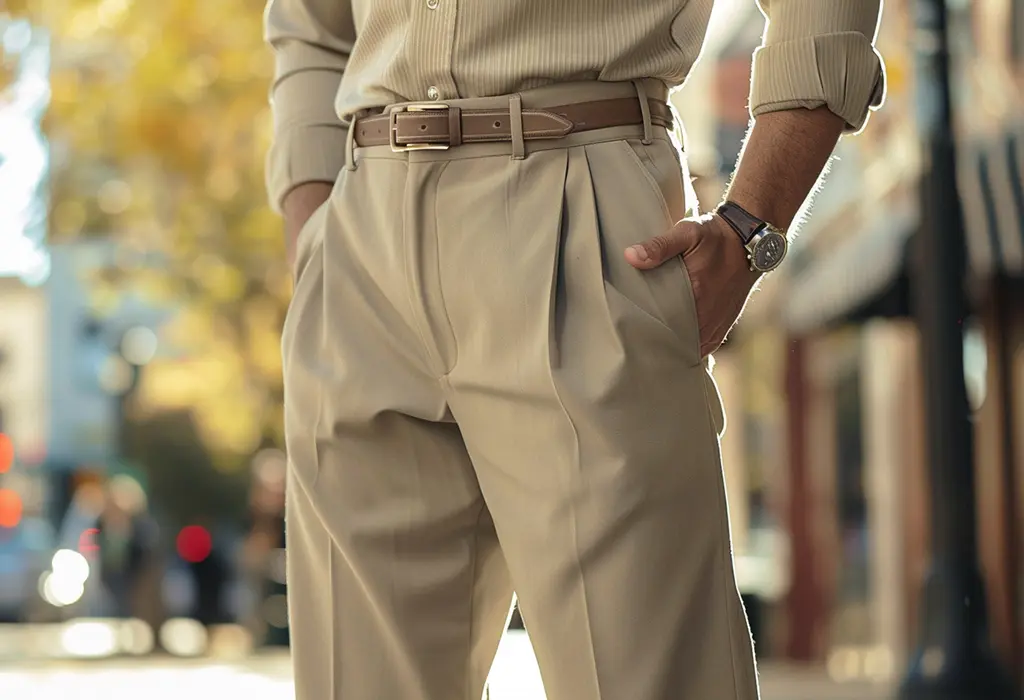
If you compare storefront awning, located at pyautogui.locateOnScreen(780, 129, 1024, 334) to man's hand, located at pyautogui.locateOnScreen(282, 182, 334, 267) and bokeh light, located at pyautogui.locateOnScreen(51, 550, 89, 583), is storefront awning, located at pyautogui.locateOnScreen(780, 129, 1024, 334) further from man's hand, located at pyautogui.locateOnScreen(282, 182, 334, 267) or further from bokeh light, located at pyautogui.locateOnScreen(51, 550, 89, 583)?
bokeh light, located at pyautogui.locateOnScreen(51, 550, 89, 583)

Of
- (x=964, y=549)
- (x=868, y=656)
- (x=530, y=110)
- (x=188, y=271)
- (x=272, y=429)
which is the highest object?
(x=530, y=110)

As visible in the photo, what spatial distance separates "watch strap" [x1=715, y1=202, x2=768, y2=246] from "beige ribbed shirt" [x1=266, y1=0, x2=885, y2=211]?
13 cm

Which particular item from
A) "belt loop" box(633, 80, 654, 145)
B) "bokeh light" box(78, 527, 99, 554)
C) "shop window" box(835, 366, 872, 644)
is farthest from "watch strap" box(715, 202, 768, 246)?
"shop window" box(835, 366, 872, 644)

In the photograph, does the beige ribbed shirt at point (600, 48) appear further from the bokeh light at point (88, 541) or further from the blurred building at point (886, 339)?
the bokeh light at point (88, 541)

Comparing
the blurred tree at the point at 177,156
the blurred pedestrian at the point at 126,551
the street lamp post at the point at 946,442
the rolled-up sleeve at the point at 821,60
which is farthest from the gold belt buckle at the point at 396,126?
the blurred pedestrian at the point at 126,551

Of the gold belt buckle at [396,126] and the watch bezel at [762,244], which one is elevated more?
the gold belt buckle at [396,126]

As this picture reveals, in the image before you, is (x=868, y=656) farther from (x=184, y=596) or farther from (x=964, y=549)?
(x=964, y=549)

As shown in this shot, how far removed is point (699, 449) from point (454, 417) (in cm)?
26

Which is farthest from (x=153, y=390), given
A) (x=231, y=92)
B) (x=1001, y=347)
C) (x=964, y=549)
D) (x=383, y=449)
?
(x=383, y=449)

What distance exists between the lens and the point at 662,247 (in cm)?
163

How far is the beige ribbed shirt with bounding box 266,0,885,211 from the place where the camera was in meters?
1.72

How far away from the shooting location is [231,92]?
11.9m

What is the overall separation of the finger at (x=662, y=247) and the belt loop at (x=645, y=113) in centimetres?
12

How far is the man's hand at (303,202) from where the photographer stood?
6.71ft
